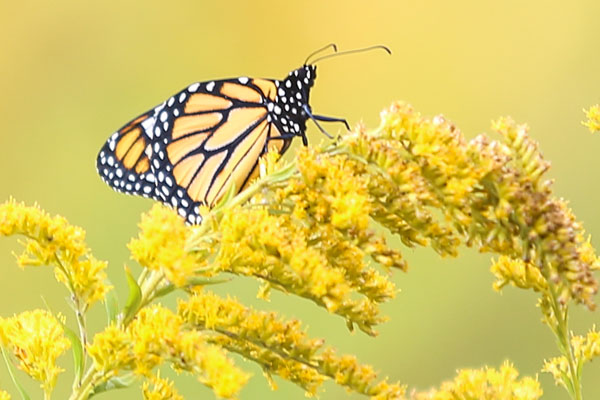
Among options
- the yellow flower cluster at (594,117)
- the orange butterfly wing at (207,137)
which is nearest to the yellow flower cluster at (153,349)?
the yellow flower cluster at (594,117)

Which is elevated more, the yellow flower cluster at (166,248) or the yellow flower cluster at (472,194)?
the yellow flower cluster at (472,194)

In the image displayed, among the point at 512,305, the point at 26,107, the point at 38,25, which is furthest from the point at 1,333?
the point at 38,25

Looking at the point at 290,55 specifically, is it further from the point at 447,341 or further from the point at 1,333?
the point at 1,333

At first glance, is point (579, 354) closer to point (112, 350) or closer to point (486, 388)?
point (486, 388)

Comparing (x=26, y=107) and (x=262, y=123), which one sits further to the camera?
(x=26, y=107)

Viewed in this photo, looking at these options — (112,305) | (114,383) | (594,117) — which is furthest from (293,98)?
(114,383)

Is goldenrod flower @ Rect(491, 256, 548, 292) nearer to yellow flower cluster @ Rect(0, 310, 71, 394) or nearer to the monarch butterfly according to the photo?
yellow flower cluster @ Rect(0, 310, 71, 394)

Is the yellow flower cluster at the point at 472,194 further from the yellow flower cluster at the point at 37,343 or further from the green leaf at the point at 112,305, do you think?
the yellow flower cluster at the point at 37,343

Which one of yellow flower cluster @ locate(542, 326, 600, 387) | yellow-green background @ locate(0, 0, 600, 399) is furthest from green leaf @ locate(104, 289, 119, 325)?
yellow-green background @ locate(0, 0, 600, 399)

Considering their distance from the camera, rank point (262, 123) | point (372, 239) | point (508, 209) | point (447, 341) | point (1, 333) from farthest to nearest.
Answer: point (447, 341)
point (262, 123)
point (1, 333)
point (372, 239)
point (508, 209)
